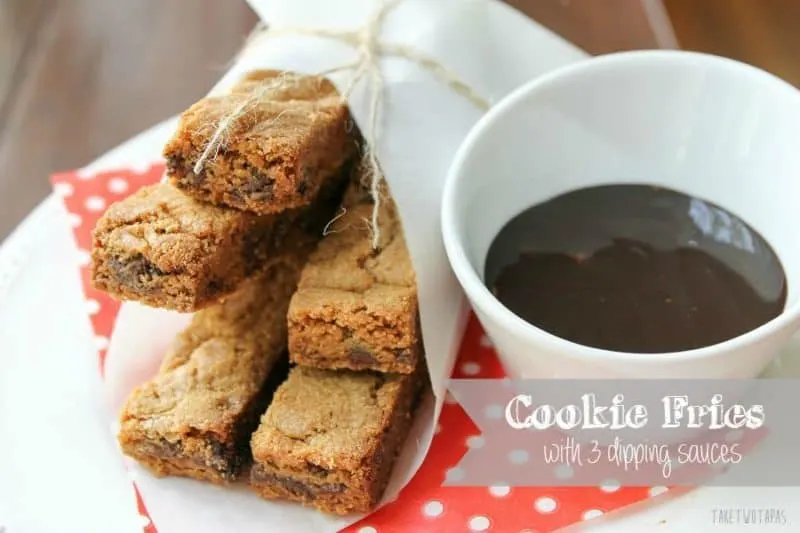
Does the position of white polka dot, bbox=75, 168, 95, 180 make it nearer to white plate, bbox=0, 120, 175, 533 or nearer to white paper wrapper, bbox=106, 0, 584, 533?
white plate, bbox=0, 120, 175, 533

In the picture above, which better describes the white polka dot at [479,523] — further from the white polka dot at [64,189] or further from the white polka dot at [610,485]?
the white polka dot at [64,189]

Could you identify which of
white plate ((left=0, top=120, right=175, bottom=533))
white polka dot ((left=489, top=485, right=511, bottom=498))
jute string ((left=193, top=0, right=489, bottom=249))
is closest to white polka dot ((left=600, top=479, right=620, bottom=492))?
white polka dot ((left=489, top=485, right=511, bottom=498))

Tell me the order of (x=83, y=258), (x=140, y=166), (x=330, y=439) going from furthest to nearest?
(x=140, y=166) < (x=83, y=258) < (x=330, y=439)

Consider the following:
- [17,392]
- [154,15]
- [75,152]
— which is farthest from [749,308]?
[154,15]

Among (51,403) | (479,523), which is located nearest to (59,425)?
(51,403)

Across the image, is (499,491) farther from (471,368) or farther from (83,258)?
(83,258)

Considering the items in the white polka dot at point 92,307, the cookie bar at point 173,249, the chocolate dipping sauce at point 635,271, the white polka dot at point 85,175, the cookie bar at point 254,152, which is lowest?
the chocolate dipping sauce at point 635,271

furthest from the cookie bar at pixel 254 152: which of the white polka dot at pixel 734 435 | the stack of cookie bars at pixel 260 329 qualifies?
the white polka dot at pixel 734 435
